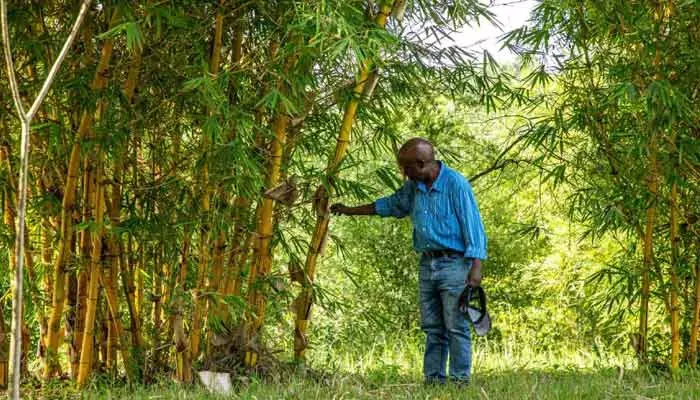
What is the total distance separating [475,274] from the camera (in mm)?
4137

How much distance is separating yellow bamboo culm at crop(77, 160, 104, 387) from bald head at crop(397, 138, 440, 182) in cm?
135

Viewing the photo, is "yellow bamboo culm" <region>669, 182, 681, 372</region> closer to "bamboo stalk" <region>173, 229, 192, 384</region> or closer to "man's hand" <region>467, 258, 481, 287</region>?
"man's hand" <region>467, 258, 481, 287</region>

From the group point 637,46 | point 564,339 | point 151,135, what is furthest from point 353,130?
point 564,339

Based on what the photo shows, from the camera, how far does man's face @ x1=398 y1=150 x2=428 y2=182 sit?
164 inches

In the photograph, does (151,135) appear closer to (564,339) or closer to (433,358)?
(433,358)

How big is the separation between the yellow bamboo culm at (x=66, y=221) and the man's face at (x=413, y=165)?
134cm

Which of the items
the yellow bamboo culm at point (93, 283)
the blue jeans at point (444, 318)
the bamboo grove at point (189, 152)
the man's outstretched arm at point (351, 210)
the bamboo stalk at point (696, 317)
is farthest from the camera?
the bamboo stalk at point (696, 317)

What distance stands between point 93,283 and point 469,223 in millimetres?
1702

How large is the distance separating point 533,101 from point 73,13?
7.93 feet

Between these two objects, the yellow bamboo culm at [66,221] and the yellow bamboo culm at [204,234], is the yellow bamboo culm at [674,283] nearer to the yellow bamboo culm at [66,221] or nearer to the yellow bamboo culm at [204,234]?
the yellow bamboo culm at [204,234]

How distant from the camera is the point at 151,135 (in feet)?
15.0

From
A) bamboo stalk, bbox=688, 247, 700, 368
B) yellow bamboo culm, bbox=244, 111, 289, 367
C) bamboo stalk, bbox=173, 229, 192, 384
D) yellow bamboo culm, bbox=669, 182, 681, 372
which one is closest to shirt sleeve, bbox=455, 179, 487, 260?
yellow bamboo culm, bbox=244, 111, 289, 367

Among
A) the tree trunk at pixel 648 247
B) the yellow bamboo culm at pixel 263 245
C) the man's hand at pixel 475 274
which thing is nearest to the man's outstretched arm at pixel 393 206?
the yellow bamboo culm at pixel 263 245

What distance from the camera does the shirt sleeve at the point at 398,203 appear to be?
14.6ft
